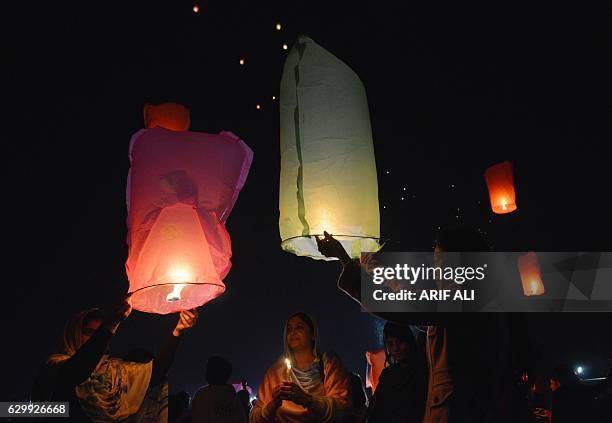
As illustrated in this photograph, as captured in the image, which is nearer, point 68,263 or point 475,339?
point 475,339

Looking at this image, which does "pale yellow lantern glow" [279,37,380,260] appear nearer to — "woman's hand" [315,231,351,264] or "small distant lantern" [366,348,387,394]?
"woman's hand" [315,231,351,264]

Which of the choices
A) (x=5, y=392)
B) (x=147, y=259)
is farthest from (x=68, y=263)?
(x=147, y=259)

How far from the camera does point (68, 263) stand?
13.1m

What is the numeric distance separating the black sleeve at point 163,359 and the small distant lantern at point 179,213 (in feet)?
1.46

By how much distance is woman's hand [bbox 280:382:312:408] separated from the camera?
11.4 ft

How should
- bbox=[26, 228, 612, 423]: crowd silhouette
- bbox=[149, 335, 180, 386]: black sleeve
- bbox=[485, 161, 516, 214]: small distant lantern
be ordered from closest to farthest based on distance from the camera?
bbox=[26, 228, 612, 423]: crowd silhouette, bbox=[149, 335, 180, 386]: black sleeve, bbox=[485, 161, 516, 214]: small distant lantern

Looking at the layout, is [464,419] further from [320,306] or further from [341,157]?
[320,306]

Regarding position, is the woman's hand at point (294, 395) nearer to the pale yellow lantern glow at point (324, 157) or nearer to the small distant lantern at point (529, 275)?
the pale yellow lantern glow at point (324, 157)

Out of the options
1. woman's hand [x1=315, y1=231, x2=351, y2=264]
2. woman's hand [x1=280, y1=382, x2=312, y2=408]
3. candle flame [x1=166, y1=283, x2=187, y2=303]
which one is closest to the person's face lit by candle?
woman's hand [x1=280, y1=382, x2=312, y2=408]

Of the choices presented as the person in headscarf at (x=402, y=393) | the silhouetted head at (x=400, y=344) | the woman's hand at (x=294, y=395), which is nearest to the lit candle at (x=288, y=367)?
the woman's hand at (x=294, y=395)

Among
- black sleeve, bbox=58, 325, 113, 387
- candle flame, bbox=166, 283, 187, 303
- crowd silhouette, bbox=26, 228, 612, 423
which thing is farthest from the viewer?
candle flame, bbox=166, 283, 187, 303

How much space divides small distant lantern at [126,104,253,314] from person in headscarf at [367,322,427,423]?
1.35 m

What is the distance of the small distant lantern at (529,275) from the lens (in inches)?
450

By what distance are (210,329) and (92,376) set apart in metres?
18.6
